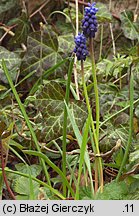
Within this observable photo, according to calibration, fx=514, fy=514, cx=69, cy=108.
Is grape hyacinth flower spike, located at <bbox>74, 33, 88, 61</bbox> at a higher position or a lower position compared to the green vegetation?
higher

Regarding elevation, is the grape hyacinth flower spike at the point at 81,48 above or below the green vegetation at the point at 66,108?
above

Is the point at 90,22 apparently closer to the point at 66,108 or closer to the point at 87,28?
the point at 87,28

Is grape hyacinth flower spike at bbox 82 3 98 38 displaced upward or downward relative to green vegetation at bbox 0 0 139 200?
upward

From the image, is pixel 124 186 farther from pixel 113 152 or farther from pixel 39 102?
pixel 39 102

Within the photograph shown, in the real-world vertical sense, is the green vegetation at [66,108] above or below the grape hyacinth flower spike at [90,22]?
below

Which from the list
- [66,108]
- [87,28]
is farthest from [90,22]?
[66,108]

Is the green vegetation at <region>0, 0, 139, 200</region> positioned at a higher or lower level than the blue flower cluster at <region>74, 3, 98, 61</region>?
lower

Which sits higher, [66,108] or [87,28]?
[87,28]

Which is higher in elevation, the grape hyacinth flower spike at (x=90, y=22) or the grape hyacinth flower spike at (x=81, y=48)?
the grape hyacinth flower spike at (x=90, y=22)

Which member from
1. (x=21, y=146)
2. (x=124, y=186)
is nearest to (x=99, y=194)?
(x=124, y=186)

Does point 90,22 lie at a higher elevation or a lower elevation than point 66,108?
higher

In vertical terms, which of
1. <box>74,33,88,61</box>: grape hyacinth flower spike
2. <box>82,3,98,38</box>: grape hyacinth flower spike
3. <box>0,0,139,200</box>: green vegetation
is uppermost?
<box>82,3,98,38</box>: grape hyacinth flower spike

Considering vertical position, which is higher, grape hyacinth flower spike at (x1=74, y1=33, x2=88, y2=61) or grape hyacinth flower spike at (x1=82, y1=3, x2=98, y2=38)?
grape hyacinth flower spike at (x1=82, y1=3, x2=98, y2=38)

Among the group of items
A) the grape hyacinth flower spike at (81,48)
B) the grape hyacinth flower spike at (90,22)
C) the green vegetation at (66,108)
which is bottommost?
the green vegetation at (66,108)
